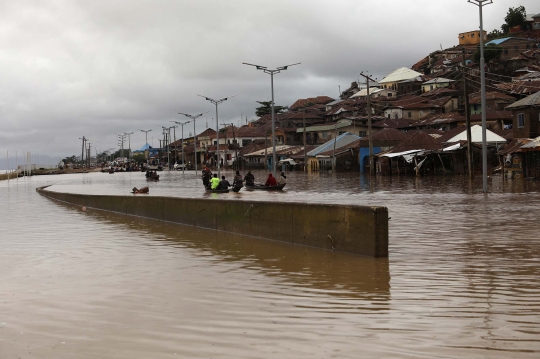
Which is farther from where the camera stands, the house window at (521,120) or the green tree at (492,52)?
the green tree at (492,52)

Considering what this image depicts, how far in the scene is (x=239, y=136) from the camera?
136000 mm

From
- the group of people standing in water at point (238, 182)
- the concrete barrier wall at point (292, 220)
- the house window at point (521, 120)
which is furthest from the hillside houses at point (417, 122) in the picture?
the concrete barrier wall at point (292, 220)

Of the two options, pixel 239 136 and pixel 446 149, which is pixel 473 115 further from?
pixel 239 136

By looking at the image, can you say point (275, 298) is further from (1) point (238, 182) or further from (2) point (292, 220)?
(1) point (238, 182)

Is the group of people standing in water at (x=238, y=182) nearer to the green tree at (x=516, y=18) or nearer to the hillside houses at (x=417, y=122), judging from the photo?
the hillside houses at (x=417, y=122)

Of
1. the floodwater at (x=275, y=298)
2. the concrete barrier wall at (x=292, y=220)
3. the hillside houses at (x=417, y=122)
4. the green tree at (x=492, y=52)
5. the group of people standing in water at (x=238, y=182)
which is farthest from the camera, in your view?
the green tree at (x=492, y=52)

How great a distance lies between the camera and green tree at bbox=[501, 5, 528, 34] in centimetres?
13662

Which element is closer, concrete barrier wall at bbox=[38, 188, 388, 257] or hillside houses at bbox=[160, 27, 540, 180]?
concrete barrier wall at bbox=[38, 188, 388, 257]

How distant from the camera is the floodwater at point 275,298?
5754 mm

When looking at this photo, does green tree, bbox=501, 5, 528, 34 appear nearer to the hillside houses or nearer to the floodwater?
the hillside houses

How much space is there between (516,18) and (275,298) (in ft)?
470

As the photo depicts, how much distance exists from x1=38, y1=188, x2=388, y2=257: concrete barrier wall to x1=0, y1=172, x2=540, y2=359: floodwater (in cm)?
28

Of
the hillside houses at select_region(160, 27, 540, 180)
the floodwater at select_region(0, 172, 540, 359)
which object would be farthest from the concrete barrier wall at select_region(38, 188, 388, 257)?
the hillside houses at select_region(160, 27, 540, 180)

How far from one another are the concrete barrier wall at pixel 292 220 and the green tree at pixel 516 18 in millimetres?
132668
